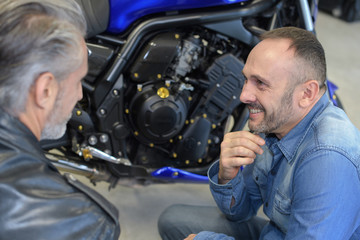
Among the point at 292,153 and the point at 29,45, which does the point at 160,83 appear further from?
the point at 29,45

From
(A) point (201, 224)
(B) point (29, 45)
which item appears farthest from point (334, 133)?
(B) point (29, 45)

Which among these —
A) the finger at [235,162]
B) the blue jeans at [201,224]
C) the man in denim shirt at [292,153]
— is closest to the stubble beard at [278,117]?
the man in denim shirt at [292,153]

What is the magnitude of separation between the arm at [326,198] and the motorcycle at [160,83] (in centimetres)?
94

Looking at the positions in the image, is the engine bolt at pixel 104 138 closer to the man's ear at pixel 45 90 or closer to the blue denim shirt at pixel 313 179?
the blue denim shirt at pixel 313 179

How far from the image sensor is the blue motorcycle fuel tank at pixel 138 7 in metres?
1.81

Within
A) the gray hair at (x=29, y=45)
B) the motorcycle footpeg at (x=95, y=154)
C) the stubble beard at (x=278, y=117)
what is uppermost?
the gray hair at (x=29, y=45)

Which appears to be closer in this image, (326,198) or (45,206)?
(45,206)

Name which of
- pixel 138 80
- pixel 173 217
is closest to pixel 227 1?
pixel 138 80

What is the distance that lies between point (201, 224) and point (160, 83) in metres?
0.69

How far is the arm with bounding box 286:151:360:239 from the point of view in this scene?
3.64 ft

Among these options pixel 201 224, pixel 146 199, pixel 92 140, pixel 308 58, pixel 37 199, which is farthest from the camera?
pixel 146 199

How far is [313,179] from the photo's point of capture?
1.14 m

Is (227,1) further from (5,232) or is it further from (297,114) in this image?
(5,232)

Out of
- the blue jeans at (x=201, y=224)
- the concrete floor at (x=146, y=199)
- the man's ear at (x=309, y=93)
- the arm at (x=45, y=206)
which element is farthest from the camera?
the concrete floor at (x=146, y=199)
